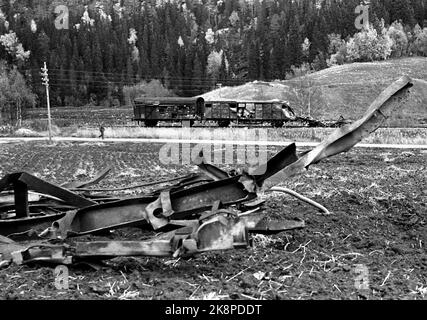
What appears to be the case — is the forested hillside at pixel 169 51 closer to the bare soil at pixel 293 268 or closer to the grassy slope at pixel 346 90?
the grassy slope at pixel 346 90

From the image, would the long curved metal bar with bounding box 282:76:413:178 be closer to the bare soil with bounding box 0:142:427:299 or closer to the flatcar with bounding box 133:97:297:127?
the bare soil with bounding box 0:142:427:299

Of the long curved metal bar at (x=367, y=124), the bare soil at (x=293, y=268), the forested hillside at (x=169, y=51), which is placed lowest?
the bare soil at (x=293, y=268)

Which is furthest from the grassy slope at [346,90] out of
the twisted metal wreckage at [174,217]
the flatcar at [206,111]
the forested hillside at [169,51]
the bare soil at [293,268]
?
the twisted metal wreckage at [174,217]

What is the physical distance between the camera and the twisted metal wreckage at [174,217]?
3.82 metres

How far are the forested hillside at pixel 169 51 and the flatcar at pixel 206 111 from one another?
73355 mm

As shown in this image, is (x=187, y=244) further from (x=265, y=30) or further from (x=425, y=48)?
(x=265, y=30)

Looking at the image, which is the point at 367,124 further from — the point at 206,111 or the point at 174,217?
the point at 206,111

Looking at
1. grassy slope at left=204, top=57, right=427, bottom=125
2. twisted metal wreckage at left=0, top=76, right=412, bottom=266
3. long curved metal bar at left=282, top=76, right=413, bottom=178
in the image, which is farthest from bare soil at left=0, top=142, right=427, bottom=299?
grassy slope at left=204, top=57, right=427, bottom=125

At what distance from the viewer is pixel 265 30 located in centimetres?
16250

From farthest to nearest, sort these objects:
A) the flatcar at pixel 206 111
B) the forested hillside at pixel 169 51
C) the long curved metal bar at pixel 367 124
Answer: the forested hillside at pixel 169 51 < the flatcar at pixel 206 111 < the long curved metal bar at pixel 367 124

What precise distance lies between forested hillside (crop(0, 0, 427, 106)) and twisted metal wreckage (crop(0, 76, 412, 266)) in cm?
11948

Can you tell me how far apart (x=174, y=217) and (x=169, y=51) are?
14583 cm
